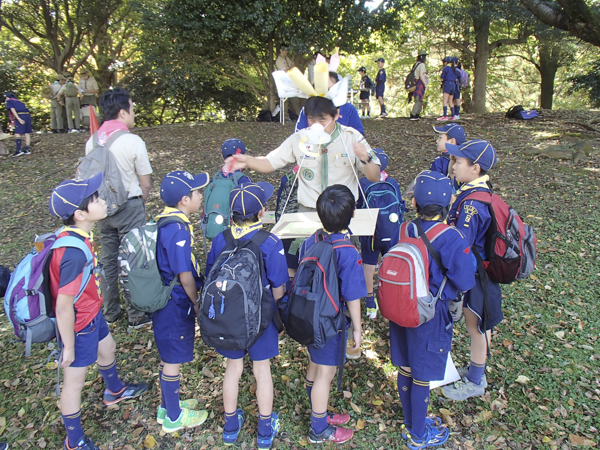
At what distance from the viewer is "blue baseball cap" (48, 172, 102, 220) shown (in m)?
2.45

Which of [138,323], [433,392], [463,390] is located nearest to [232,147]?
[138,323]

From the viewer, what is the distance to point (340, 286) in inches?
100

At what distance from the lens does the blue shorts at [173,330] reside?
2.76 meters

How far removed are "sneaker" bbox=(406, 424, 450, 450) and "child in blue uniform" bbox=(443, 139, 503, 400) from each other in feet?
2.20

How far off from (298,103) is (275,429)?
490 inches

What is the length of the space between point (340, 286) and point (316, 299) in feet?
0.65

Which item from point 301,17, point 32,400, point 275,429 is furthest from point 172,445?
point 301,17

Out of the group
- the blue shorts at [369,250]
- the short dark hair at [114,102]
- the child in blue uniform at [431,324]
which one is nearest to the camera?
the child in blue uniform at [431,324]

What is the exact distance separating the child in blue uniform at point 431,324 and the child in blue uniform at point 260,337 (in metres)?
0.84

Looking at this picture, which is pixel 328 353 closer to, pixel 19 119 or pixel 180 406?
pixel 180 406

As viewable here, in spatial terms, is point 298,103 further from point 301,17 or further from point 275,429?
point 275,429

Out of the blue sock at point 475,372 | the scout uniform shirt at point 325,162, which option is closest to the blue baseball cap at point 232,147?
the scout uniform shirt at point 325,162

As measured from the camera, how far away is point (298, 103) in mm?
13977

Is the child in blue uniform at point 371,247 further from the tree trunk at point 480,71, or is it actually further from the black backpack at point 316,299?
the tree trunk at point 480,71
